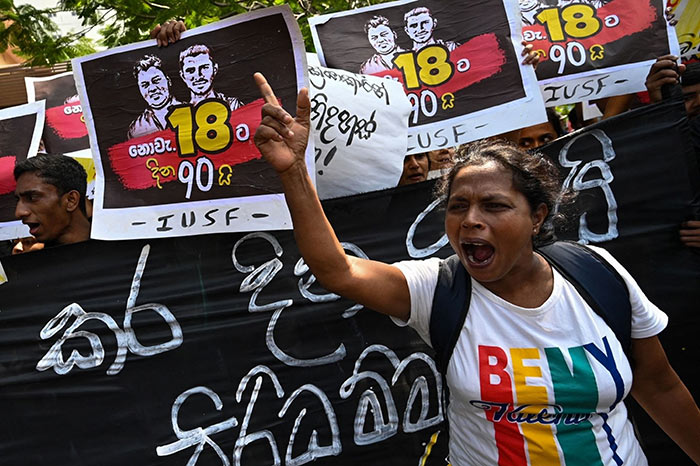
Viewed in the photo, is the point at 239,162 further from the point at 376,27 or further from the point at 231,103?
the point at 376,27

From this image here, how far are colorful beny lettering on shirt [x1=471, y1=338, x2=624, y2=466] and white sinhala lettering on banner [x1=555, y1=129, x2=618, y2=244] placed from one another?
123 centimetres

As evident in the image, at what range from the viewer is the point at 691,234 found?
2955 mm

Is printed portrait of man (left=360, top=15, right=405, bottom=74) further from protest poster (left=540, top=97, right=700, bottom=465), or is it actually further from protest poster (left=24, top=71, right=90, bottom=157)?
protest poster (left=24, top=71, right=90, bottom=157)

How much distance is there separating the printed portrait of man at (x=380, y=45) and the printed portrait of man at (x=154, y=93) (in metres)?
0.93

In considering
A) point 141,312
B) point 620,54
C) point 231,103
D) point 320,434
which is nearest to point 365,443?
point 320,434

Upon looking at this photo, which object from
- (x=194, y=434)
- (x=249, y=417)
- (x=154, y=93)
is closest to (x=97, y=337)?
(x=194, y=434)

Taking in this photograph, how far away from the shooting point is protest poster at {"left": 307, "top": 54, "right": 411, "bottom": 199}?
2.81 metres

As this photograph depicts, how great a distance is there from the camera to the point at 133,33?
622cm

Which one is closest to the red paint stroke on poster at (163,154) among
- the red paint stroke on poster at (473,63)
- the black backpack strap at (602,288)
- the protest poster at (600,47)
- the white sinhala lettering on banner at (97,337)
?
the white sinhala lettering on banner at (97,337)

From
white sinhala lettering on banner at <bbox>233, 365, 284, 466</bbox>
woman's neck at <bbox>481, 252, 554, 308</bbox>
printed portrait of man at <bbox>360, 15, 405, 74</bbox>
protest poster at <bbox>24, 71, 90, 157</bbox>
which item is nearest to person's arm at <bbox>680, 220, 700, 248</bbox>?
woman's neck at <bbox>481, 252, 554, 308</bbox>

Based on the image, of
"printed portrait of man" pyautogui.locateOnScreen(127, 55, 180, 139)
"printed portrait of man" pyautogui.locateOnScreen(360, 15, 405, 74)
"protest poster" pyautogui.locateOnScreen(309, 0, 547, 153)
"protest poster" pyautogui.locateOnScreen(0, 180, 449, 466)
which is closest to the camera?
"protest poster" pyautogui.locateOnScreen(0, 180, 449, 466)

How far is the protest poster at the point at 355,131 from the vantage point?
2.81 meters

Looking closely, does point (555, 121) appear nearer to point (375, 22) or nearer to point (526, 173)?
point (375, 22)

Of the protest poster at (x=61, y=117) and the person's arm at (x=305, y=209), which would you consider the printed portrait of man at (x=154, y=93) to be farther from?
the protest poster at (x=61, y=117)
